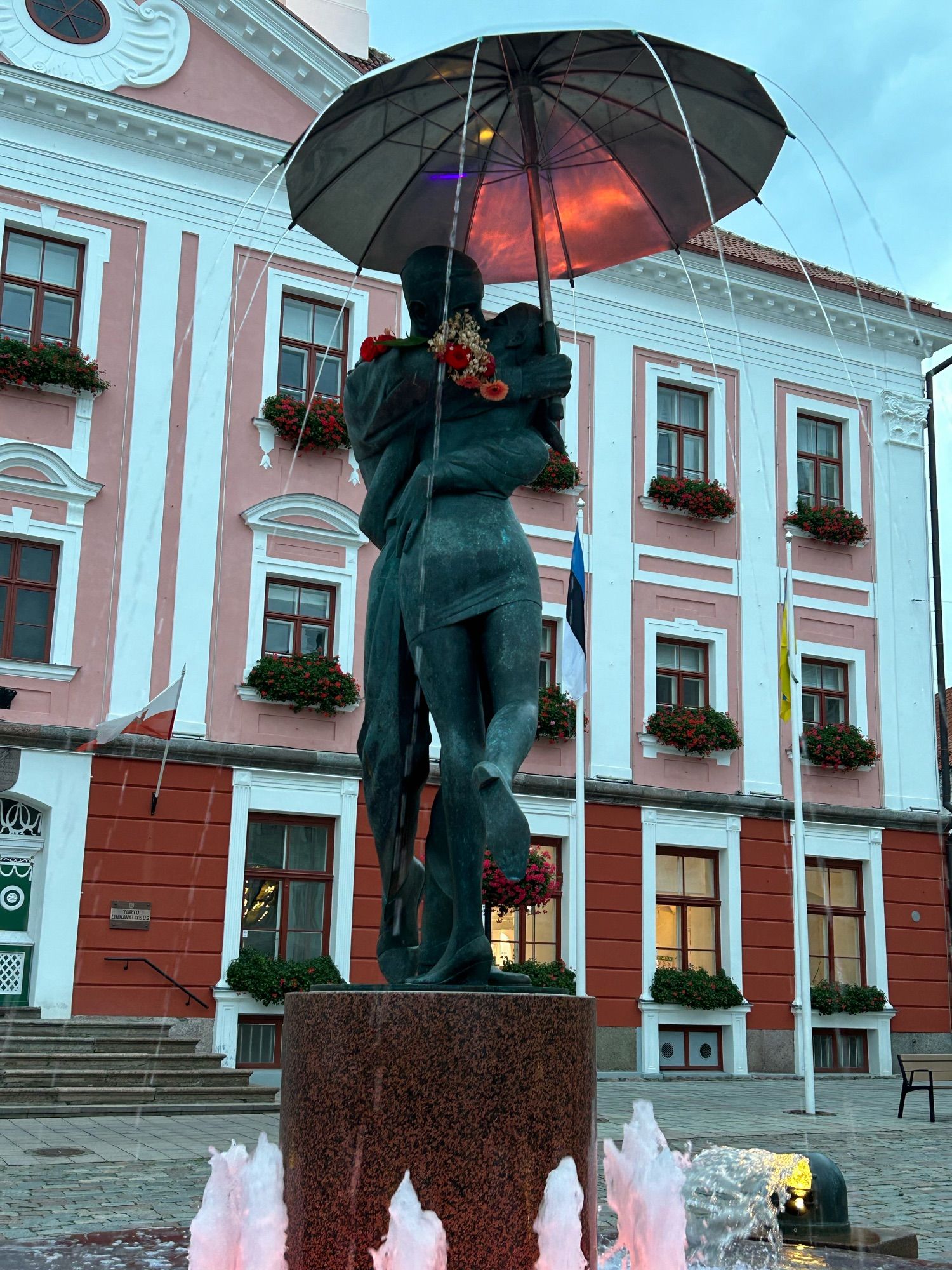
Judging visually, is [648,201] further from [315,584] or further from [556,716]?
[556,716]

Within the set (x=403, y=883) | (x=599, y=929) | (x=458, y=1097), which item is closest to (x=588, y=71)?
(x=403, y=883)

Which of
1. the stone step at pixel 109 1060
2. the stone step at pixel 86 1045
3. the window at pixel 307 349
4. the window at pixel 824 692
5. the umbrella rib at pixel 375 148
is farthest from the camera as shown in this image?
the window at pixel 824 692

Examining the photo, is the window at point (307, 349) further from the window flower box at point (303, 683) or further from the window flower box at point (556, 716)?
the window flower box at point (556, 716)

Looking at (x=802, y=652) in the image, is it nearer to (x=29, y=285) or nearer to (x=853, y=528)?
(x=853, y=528)

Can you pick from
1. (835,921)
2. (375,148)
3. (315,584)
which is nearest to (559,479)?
(315,584)

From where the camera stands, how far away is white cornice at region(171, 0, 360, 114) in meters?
18.7

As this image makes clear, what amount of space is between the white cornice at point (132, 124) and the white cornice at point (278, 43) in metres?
1.18

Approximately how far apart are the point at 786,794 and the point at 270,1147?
17497 mm

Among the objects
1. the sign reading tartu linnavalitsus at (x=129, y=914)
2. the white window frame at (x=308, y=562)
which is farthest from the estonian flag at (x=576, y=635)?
the sign reading tartu linnavalitsus at (x=129, y=914)

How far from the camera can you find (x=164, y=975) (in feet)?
52.6

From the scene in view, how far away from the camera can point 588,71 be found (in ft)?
16.1

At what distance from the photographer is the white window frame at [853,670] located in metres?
21.6

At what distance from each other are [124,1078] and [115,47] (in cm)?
1252

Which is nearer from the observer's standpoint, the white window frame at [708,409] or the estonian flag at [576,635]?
the estonian flag at [576,635]
